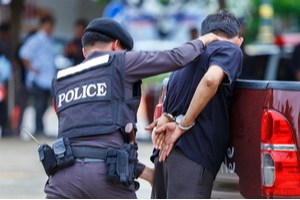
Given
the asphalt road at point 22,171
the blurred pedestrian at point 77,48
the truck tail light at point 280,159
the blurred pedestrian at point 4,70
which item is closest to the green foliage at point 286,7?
the blurred pedestrian at point 4,70

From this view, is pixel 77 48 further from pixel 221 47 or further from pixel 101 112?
pixel 101 112

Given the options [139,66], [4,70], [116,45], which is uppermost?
[116,45]

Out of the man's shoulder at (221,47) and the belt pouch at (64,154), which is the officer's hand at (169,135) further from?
the belt pouch at (64,154)

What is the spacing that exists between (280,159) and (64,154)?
1261mm

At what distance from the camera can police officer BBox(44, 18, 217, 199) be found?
558 centimetres

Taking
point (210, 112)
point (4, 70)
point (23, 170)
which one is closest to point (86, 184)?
point (210, 112)

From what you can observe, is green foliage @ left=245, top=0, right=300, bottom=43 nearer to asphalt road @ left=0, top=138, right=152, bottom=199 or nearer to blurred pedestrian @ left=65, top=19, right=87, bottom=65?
blurred pedestrian @ left=65, top=19, right=87, bottom=65

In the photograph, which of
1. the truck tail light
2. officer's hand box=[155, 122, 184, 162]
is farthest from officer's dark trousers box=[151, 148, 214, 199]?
the truck tail light

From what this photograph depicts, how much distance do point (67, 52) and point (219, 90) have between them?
12.7m

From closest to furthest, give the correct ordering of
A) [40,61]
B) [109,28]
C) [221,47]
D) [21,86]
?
1. [109,28]
2. [221,47]
3. [40,61]
4. [21,86]

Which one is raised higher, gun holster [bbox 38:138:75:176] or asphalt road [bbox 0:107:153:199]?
gun holster [bbox 38:138:75:176]

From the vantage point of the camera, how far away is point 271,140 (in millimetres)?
6000

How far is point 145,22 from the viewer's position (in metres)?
49.3

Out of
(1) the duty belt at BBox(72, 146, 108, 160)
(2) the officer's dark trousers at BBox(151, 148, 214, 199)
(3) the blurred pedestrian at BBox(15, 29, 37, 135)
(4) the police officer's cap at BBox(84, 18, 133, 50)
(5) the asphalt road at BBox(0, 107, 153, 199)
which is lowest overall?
(5) the asphalt road at BBox(0, 107, 153, 199)
